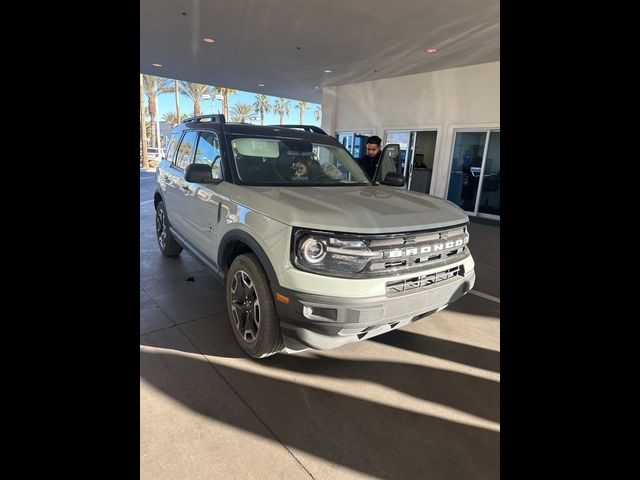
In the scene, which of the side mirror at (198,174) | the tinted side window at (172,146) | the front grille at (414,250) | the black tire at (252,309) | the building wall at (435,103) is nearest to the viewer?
the front grille at (414,250)

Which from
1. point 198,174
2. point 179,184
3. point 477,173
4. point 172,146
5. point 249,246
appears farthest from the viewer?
point 477,173

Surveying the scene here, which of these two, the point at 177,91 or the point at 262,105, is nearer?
the point at 177,91

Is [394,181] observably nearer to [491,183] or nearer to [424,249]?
[424,249]

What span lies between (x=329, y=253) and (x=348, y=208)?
1.27 feet

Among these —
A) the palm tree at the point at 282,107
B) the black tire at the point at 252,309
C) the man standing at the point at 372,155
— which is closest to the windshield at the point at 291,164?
the black tire at the point at 252,309

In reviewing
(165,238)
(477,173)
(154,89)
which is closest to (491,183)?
(477,173)

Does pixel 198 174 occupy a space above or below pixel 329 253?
above

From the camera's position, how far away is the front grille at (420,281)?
229 centimetres

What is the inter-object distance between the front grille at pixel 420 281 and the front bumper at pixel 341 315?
4 centimetres

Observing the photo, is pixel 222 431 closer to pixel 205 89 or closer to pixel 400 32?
pixel 400 32

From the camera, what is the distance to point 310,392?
245cm

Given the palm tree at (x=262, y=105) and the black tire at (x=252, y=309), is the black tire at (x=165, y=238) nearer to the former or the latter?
the black tire at (x=252, y=309)

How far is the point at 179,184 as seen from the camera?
4168 mm
